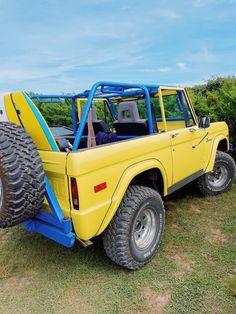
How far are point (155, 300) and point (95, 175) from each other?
1282 millimetres

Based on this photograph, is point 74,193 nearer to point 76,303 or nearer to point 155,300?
point 76,303

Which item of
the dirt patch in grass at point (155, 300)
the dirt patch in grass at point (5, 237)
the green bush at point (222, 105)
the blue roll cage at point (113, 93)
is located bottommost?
the dirt patch in grass at point (155, 300)

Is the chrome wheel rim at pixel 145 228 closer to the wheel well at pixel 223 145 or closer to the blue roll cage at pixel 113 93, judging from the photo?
the blue roll cage at pixel 113 93

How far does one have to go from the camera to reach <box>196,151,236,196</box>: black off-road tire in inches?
185

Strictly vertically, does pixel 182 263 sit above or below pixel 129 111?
below

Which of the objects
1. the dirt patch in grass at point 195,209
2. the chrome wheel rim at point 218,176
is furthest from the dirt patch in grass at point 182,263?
the chrome wheel rim at point 218,176

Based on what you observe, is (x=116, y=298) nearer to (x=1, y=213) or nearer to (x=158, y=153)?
(x=1, y=213)

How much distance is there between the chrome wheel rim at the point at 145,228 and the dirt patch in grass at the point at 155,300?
49 cm

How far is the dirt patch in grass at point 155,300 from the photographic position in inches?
96.1

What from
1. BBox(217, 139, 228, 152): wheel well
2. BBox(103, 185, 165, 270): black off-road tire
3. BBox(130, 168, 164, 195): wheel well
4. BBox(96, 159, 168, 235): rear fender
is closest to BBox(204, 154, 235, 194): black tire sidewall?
BBox(217, 139, 228, 152): wheel well

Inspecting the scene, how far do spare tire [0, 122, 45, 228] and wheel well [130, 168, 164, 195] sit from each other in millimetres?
1284

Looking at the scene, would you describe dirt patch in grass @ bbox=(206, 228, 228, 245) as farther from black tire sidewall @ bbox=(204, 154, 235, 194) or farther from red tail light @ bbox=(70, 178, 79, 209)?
red tail light @ bbox=(70, 178, 79, 209)

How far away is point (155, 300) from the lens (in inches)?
100

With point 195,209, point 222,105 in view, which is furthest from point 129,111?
point 222,105
